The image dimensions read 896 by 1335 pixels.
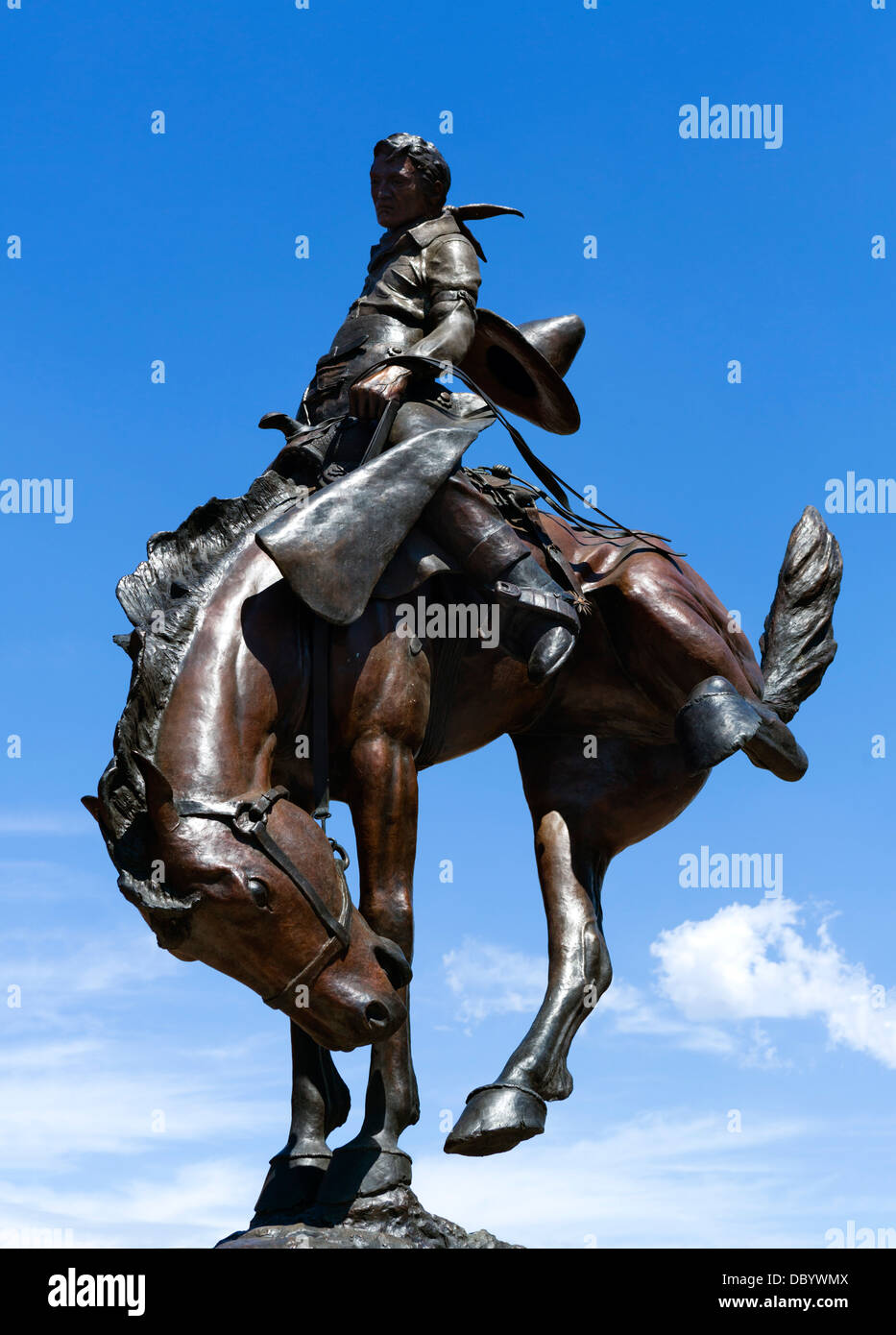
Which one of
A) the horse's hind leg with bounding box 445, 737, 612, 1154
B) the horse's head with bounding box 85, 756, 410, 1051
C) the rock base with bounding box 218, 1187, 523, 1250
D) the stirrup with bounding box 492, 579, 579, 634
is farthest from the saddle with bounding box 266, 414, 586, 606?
the rock base with bounding box 218, 1187, 523, 1250

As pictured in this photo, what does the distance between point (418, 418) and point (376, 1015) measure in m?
2.61

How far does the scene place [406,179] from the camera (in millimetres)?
8312

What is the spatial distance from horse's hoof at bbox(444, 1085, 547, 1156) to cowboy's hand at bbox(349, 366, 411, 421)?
9.75 ft

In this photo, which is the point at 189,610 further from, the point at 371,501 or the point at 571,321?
the point at 571,321

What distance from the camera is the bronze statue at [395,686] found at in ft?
21.5

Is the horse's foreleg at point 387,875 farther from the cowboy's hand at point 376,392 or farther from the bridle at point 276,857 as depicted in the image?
the cowboy's hand at point 376,392

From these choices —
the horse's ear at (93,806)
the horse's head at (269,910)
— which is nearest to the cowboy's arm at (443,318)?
the horse's head at (269,910)

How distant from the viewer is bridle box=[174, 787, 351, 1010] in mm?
6457

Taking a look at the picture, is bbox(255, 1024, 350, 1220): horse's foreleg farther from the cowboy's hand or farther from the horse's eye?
the cowboy's hand

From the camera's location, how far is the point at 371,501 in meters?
7.27

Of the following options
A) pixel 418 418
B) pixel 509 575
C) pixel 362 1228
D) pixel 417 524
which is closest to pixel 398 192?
pixel 418 418

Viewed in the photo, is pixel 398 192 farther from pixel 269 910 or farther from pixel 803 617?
pixel 269 910

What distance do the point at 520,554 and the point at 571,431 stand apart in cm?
162
